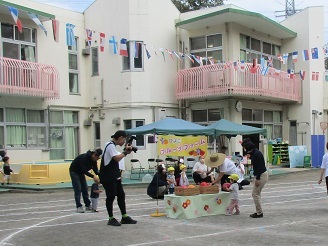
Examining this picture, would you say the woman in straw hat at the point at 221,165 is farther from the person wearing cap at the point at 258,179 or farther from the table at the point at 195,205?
the person wearing cap at the point at 258,179

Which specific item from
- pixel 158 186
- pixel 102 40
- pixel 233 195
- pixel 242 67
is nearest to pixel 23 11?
pixel 102 40

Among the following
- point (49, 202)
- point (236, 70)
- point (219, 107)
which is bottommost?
point (49, 202)

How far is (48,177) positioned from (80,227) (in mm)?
9975

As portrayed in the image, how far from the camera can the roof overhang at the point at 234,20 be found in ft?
76.2

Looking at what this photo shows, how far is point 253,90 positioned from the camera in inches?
947

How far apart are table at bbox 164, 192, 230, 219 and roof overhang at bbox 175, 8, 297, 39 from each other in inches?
534

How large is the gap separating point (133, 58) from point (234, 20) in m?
5.39

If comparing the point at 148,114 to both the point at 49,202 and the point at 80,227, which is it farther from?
the point at 80,227

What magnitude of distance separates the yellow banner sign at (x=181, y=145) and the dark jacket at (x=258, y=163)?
6106 mm

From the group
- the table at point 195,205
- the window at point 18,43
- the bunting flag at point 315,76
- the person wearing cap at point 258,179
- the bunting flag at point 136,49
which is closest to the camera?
the person wearing cap at point 258,179

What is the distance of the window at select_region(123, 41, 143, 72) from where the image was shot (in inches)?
932

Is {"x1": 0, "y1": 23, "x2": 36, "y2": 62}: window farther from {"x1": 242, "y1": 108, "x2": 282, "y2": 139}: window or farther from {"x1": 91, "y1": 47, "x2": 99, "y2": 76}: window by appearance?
{"x1": 242, "y1": 108, "x2": 282, "y2": 139}: window

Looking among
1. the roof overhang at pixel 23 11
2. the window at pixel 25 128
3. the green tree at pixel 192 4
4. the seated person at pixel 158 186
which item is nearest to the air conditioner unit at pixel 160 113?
the window at pixel 25 128

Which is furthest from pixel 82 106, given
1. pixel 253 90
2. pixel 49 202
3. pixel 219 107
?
pixel 49 202
